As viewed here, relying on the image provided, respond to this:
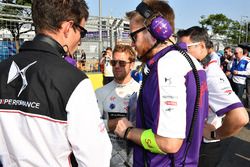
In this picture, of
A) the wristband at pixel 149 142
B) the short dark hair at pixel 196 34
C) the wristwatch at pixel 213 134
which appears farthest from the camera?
the short dark hair at pixel 196 34

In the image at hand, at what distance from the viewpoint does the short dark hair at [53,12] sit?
1.58 meters

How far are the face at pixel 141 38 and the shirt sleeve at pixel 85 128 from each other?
0.56 meters

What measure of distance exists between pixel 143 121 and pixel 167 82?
0.33 metres

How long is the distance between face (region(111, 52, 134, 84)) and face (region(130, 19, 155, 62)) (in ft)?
4.03

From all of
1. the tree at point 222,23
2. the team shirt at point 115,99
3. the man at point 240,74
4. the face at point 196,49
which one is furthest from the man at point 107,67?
the tree at point 222,23

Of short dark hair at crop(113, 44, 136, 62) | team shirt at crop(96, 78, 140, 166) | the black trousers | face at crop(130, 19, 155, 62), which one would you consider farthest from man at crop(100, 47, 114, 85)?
face at crop(130, 19, 155, 62)

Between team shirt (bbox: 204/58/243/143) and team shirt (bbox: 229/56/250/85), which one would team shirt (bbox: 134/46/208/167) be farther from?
team shirt (bbox: 229/56/250/85)

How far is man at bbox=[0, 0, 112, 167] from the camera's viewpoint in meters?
1.45

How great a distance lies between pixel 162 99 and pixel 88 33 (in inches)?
299

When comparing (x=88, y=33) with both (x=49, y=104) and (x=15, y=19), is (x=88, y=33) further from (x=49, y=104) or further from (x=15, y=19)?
(x=49, y=104)

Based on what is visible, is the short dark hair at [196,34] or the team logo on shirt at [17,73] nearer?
the team logo on shirt at [17,73]

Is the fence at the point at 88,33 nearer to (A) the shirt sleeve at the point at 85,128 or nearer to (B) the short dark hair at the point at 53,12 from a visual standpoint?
(B) the short dark hair at the point at 53,12

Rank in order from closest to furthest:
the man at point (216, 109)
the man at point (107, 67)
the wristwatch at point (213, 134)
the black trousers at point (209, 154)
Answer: the man at point (216, 109)
the wristwatch at point (213, 134)
the black trousers at point (209, 154)
the man at point (107, 67)

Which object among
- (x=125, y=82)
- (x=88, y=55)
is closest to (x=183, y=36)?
(x=125, y=82)
